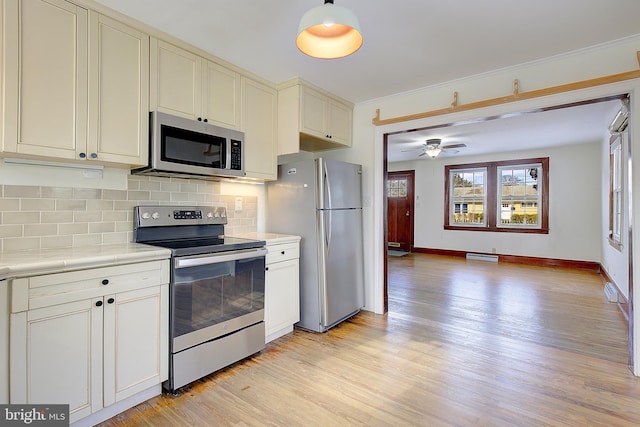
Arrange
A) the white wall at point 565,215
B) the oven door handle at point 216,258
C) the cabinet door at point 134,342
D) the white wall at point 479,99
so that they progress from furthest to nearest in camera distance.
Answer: the white wall at point 565,215, the white wall at point 479,99, the oven door handle at point 216,258, the cabinet door at point 134,342

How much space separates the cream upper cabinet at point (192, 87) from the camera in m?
2.17

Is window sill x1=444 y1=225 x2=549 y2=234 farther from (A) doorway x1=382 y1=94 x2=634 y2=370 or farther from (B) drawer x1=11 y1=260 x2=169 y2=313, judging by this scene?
(B) drawer x1=11 y1=260 x2=169 y2=313

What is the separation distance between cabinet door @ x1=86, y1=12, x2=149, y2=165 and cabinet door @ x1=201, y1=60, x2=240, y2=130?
1.43ft

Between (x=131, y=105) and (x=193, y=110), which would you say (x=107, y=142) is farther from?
(x=193, y=110)

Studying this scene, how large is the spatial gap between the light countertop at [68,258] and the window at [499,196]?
6901 millimetres

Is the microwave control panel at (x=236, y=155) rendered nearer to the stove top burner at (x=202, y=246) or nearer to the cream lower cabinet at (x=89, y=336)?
the stove top burner at (x=202, y=246)

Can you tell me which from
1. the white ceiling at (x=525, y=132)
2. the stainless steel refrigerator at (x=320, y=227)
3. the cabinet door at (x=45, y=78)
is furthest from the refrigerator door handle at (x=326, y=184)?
the cabinet door at (x=45, y=78)

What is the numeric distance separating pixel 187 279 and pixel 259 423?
927 millimetres

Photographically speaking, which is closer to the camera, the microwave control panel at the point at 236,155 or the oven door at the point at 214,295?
the oven door at the point at 214,295

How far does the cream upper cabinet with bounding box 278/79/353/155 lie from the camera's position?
2971mm

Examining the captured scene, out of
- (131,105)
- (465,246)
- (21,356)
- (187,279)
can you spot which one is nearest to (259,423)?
(187,279)

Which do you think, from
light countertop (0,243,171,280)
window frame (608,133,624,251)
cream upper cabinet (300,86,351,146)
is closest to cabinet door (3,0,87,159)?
light countertop (0,243,171,280)

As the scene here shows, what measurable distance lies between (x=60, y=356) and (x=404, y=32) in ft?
8.95

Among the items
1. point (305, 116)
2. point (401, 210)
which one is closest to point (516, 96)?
point (305, 116)
